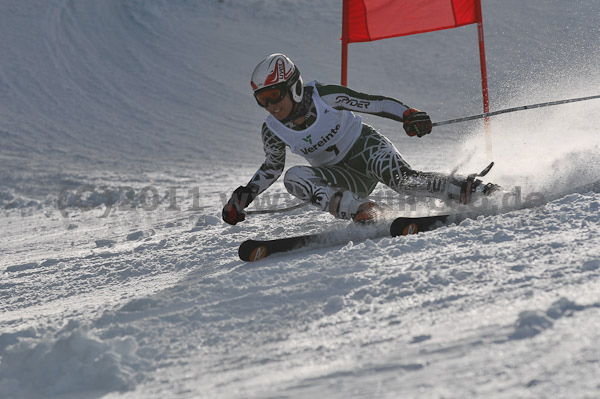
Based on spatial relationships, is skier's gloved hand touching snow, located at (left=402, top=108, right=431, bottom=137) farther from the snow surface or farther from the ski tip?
the ski tip

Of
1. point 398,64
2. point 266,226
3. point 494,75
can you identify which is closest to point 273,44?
point 398,64

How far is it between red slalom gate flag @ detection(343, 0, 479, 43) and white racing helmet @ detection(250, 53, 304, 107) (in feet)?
7.54

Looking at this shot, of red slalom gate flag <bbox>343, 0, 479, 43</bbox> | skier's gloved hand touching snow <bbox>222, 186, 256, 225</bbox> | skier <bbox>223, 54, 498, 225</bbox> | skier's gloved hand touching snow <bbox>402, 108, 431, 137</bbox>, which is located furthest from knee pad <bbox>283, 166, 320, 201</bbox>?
red slalom gate flag <bbox>343, 0, 479, 43</bbox>

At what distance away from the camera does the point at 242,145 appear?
10391mm

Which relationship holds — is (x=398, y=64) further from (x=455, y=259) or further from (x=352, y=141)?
(x=455, y=259)

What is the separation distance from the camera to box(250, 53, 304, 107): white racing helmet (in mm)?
3391

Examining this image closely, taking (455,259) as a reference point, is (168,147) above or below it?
above

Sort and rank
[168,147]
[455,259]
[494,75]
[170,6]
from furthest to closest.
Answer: [170,6]
[494,75]
[168,147]
[455,259]

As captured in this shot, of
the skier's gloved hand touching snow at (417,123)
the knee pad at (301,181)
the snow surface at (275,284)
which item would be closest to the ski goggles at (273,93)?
the knee pad at (301,181)

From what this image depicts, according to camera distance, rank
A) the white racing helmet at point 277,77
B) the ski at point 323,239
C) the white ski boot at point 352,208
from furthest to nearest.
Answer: the white racing helmet at point 277,77 < the white ski boot at point 352,208 < the ski at point 323,239

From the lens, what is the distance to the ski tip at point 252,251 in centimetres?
309

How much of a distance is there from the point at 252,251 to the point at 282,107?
0.88 m

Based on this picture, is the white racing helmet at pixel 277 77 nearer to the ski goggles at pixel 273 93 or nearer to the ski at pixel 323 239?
the ski goggles at pixel 273 93

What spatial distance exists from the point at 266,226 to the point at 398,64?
10936 mm
